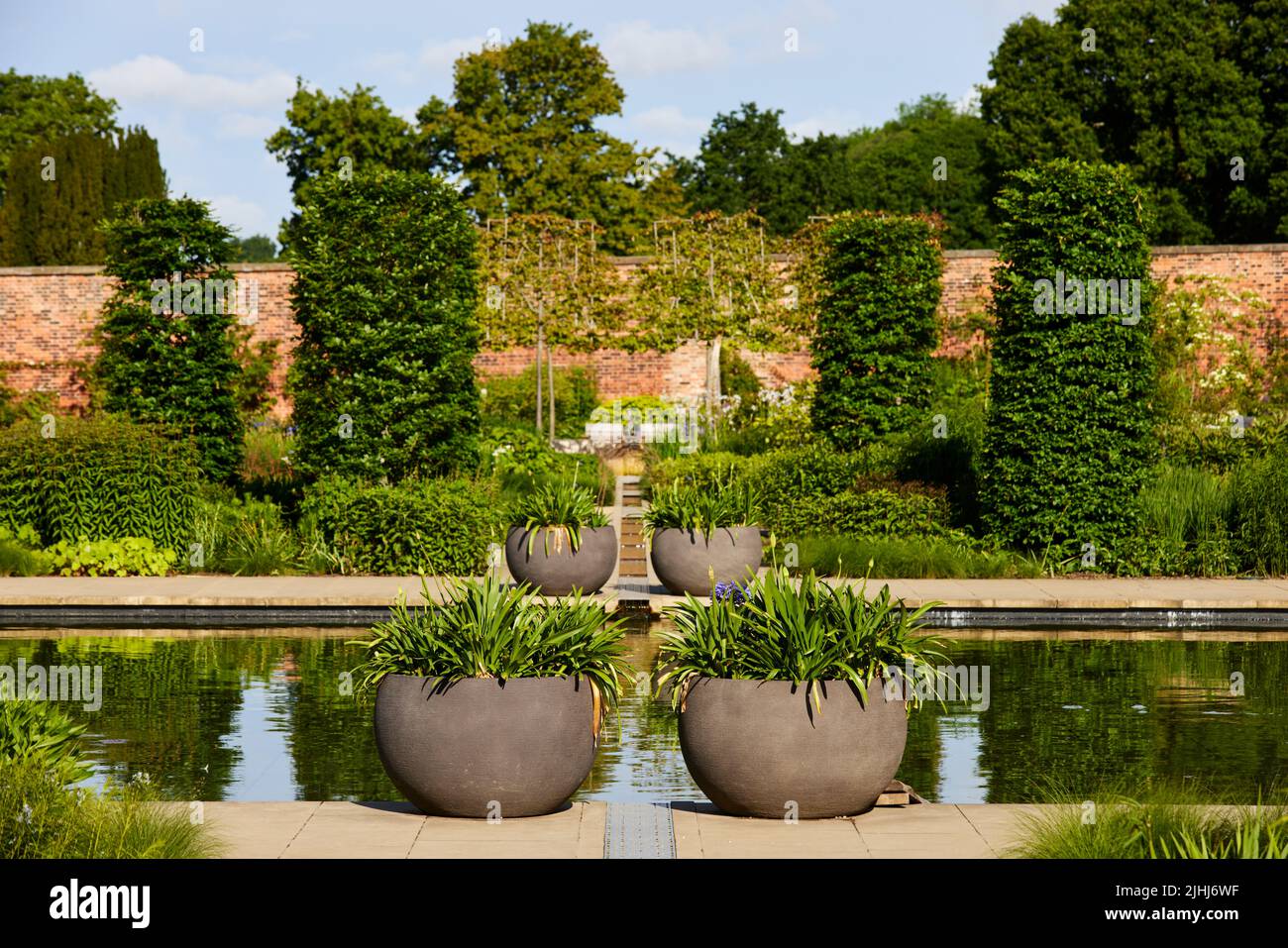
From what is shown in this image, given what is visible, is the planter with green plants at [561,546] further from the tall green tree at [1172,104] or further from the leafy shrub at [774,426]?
the tall green tree at [1172,104]

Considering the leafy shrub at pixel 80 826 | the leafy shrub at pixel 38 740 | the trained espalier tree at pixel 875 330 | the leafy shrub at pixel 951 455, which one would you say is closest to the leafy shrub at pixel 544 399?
the trained espalier tree at pixel 875 330

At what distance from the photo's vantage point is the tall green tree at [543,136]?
47.0m

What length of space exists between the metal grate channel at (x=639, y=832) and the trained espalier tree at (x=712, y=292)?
2319 cm

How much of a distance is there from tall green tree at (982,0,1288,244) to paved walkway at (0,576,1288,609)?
26785 mm

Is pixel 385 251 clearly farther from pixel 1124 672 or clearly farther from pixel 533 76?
pixel 533 76

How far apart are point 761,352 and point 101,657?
2125 centimetres

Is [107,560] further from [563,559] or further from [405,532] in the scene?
[563,559]

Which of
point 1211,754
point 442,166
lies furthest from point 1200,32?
point 1211,754

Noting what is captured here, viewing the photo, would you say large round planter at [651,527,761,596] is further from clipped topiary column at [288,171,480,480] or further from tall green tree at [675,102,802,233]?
tall green tree at [675,102,802,233]

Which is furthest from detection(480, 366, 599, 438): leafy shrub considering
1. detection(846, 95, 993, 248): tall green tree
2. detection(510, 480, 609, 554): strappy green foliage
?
detection(846, 95, 993, 248): tall green tree

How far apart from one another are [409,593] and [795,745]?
8527 millimetres

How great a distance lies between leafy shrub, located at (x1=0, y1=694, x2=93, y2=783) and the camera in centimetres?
667

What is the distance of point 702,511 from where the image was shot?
597 inches

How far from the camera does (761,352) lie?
3219cm
